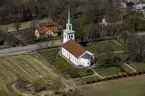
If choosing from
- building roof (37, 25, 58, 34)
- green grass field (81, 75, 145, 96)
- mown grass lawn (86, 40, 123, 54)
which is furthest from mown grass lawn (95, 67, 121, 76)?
building roof (37, 25, 58, 34)

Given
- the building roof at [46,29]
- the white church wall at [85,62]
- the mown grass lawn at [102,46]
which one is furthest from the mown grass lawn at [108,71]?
the building roof at [46,29]

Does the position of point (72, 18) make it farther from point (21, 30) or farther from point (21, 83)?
point (21, 83)

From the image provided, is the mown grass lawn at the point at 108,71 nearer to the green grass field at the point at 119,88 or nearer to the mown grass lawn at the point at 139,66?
the green grass field at the point at 119,88

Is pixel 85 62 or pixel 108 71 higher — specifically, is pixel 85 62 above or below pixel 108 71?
above

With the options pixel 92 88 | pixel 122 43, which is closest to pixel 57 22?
pixel 122 43

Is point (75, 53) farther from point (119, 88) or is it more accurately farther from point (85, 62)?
point (119, 88)

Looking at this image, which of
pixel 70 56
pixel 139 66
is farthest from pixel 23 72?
pixel 139 66
